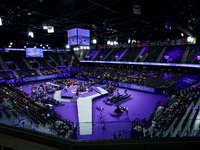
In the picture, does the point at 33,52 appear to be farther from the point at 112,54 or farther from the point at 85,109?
the point at 85,109

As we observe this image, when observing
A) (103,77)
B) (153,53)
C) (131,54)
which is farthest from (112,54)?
(153,53)

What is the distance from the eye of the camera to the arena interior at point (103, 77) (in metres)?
3.82

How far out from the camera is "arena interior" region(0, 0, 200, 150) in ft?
12.5

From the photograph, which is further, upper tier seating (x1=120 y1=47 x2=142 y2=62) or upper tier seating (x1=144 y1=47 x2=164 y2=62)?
upper tier seating (x1=120 y1=47 x2=142 y2=62)

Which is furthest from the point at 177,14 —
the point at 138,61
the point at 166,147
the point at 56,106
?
the point at 138,61

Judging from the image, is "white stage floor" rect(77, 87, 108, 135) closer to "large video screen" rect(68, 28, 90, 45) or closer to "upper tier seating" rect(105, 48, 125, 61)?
"large video screen" rect(68, 28, 90, 45)

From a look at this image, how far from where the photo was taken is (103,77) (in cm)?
3403

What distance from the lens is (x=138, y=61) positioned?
108ft

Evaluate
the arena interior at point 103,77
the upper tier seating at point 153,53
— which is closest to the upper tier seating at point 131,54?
the arena interior at point 103,77

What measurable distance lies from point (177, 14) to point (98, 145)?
1311 centimetres

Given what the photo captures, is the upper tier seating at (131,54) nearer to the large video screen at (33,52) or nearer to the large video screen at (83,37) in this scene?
the large video screen at (83,37)

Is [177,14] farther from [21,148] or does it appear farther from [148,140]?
[21,148]

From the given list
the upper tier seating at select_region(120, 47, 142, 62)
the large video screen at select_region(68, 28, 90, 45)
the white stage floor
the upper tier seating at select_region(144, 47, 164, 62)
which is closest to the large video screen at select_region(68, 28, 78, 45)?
the large video screen at select_region(68, 28, 90, 45)

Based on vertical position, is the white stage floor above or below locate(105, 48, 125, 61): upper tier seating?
below
